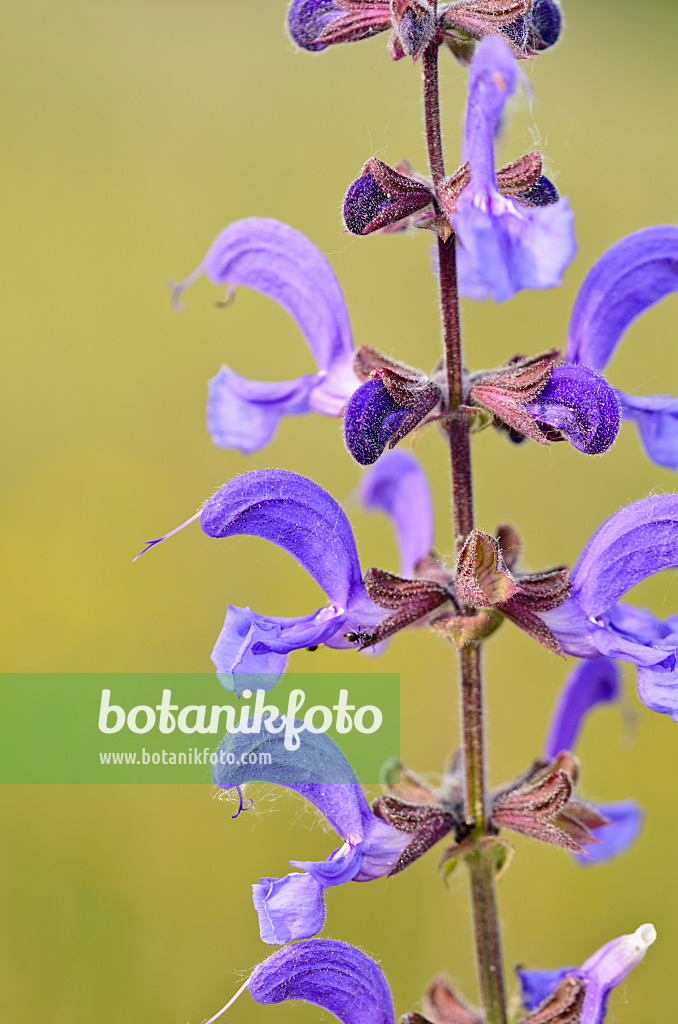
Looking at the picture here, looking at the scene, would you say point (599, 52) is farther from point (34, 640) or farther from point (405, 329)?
point (34, 640)

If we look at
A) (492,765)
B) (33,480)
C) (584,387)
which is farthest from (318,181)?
(584,387)

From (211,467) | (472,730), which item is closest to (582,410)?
(472,730)

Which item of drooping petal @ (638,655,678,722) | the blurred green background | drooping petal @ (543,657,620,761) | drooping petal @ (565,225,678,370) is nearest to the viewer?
drooping petal @ (638,655,678,722)

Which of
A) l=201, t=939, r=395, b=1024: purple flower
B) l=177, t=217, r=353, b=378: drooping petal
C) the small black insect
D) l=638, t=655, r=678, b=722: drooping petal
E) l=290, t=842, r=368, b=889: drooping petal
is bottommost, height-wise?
l=201, t=939, r=395, b=1024: purple flower

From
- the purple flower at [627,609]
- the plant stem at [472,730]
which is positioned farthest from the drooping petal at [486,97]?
the purple flower at [627,609]

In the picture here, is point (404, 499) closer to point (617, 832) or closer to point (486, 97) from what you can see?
point (617, 832)

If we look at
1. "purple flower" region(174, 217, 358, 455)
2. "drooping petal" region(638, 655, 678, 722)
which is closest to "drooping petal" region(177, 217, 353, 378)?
"purple flower" region(174, 217, 358, 455)

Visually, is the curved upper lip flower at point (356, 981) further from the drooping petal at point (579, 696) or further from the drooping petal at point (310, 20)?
the drooping petal at point (310, 20)

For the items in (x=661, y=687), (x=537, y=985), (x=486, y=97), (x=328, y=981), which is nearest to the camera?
(x=486, y=97)

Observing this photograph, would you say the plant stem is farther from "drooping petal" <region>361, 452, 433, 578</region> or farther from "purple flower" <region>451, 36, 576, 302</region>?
"drooping petal" <region>361, 452, 433, 578</region>
